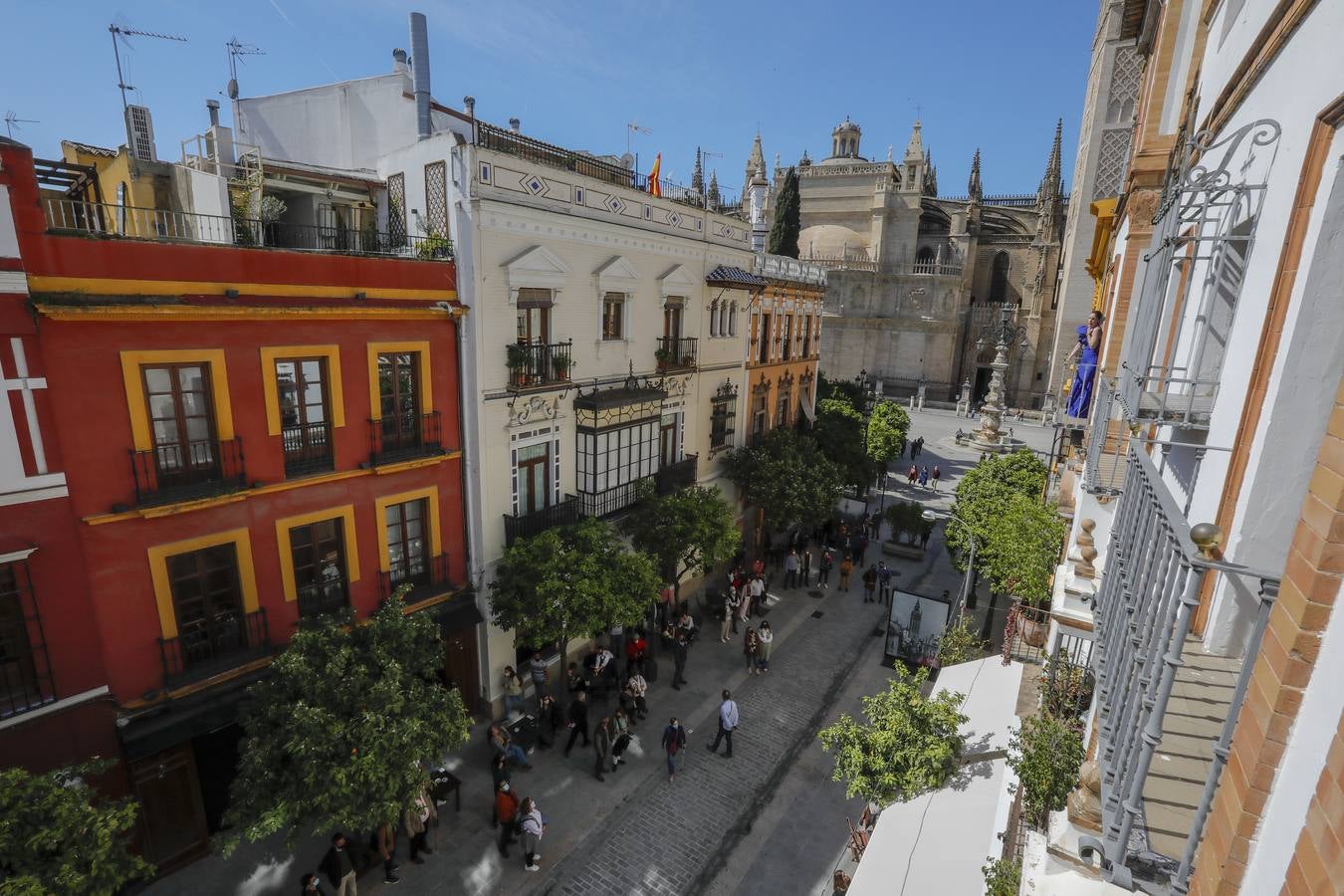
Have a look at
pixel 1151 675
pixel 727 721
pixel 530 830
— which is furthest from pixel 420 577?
pixel 1151 675

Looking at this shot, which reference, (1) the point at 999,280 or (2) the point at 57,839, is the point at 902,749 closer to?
(2) the point at 57,839

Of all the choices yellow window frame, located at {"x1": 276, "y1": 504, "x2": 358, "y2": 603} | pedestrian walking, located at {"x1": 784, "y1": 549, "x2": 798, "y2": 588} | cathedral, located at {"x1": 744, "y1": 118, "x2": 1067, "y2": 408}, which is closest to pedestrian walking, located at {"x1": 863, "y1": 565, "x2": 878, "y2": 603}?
pedestrian walking, located at {"x1": 784, "y1": 549, "x2": 798, "y2": 588}

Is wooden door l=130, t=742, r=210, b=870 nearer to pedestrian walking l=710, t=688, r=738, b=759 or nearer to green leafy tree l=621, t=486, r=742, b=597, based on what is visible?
pedestrian walking l=710, t=688, r=738, b=759

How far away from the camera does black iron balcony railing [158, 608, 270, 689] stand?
9742 millimetres

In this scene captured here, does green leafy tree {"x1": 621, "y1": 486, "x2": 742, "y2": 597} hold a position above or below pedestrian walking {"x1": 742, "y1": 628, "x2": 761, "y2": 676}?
above

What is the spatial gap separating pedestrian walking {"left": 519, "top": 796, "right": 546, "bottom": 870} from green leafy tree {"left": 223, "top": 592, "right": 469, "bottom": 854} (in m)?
2.02

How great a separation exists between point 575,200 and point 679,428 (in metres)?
7.34

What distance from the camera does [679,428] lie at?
19.3m

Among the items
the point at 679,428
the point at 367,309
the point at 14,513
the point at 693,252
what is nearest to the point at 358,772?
the point at 14,513

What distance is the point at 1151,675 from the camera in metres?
2.99

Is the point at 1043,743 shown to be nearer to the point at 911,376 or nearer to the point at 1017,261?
the point at 911,376

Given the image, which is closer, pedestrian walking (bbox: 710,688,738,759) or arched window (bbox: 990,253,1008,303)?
pedestrian walking (bbox: 710,688,738,759)

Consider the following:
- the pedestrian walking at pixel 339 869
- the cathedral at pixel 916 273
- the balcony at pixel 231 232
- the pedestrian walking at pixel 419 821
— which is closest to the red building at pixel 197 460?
the balcony at pixel 231 232

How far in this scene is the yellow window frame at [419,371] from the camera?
457 inches
